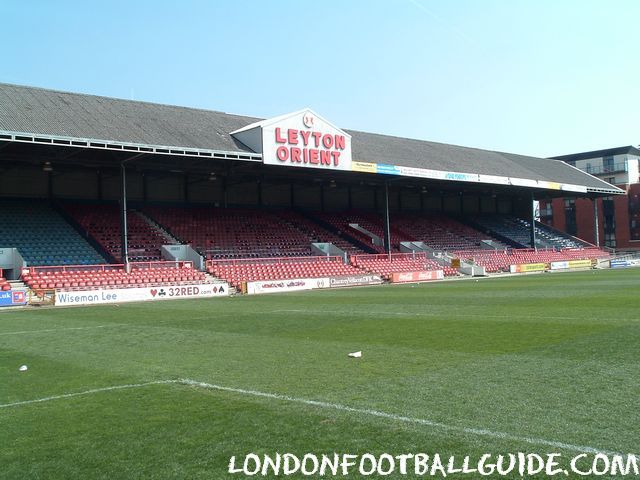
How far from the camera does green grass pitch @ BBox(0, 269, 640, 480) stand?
5.27 m

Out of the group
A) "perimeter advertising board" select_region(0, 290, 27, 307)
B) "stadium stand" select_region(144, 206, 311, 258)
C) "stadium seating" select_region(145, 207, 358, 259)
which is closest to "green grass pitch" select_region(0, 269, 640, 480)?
"perimeter advertising board" select_region(0, 290, 27, 307)

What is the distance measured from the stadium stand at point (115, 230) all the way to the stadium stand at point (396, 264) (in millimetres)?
12863

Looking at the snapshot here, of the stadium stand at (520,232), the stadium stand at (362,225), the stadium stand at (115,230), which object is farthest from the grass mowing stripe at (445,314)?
the stadium stand at (520,232)

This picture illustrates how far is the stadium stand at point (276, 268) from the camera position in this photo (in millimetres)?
33875

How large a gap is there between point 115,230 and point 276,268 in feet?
32.5

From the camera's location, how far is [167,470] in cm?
489

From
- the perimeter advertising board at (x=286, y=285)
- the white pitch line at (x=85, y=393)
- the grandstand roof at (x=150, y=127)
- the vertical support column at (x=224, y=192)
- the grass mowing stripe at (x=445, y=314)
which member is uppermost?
the grandstand roof at (x=150, y=127)

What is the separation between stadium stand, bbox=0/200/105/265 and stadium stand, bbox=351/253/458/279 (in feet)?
55.6

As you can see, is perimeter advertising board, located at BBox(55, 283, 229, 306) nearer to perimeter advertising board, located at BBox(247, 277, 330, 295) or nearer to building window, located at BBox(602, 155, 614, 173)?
perimeter advertising board, located at BBox(247, 277, 330, 295)

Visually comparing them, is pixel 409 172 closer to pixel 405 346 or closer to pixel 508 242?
pixel 508 242

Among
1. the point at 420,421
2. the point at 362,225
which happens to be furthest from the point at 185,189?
the point at 420,421

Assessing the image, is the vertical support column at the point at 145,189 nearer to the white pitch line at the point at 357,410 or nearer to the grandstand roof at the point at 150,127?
the grandstand roof at the point at 150,127

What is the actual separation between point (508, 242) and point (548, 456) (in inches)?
2122

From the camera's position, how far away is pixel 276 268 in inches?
1415
